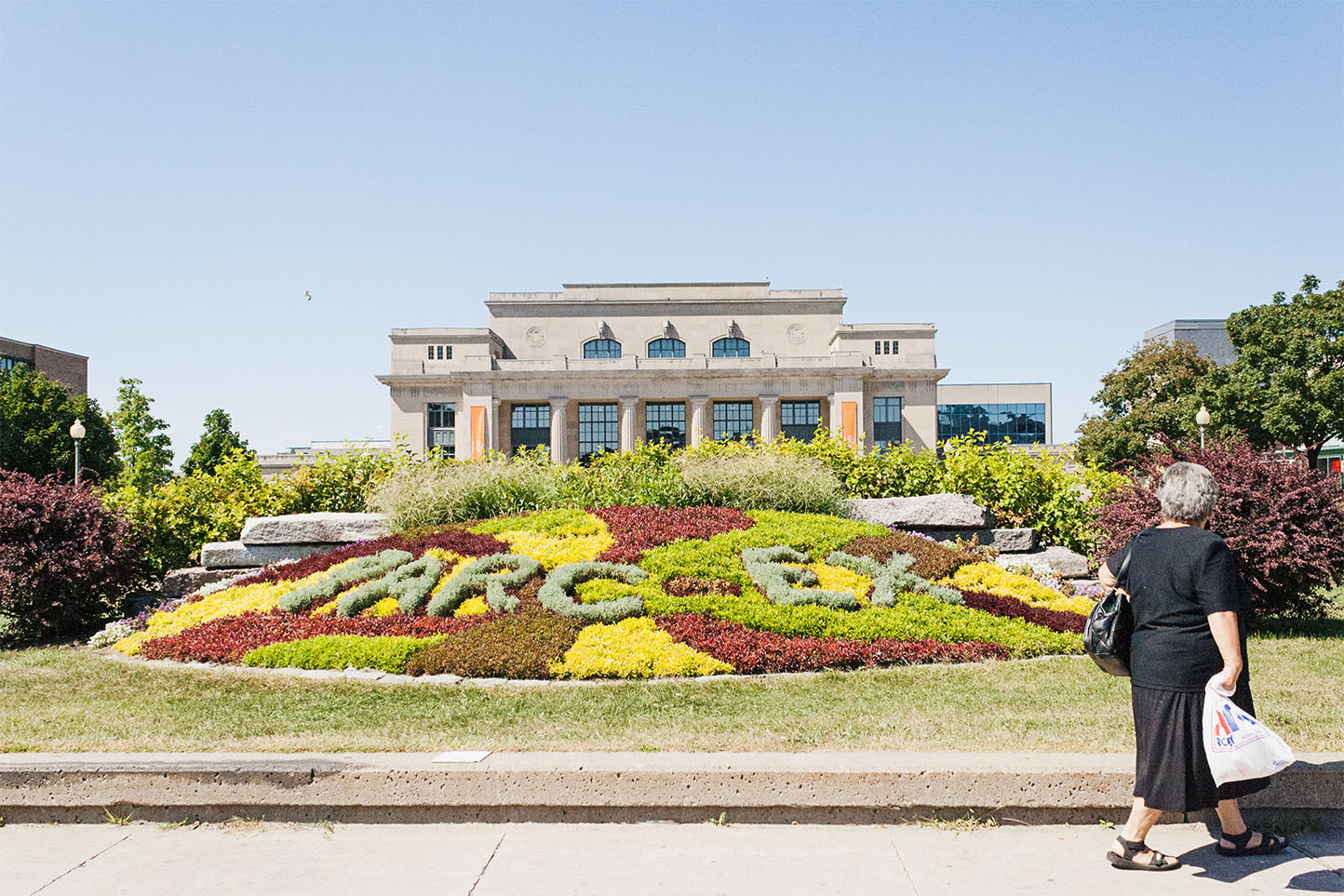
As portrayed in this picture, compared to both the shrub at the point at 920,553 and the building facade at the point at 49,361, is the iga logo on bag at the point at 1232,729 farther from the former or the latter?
the building facade at the point at 49,361

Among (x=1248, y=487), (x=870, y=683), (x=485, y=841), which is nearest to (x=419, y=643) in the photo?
(x=870, y=683)

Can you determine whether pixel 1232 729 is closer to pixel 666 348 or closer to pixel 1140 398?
pixel 1140 398

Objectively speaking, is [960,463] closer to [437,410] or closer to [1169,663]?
[1169,663]

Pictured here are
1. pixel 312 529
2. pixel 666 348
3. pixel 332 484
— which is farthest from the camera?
pixel 666 348

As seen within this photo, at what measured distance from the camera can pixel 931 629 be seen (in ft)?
28.6

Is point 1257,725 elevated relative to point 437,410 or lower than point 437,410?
lower

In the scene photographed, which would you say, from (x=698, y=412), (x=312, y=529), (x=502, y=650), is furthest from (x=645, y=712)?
(x=698, y=412)

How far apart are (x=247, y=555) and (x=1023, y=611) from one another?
9.78 metres

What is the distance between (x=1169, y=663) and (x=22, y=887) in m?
4.55

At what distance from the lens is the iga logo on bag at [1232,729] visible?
3582 millimetres

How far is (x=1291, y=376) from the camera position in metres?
33.8

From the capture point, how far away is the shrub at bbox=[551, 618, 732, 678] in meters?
7.82

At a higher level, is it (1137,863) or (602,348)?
(602,348)

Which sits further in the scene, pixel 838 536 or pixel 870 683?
pixel 838 536
